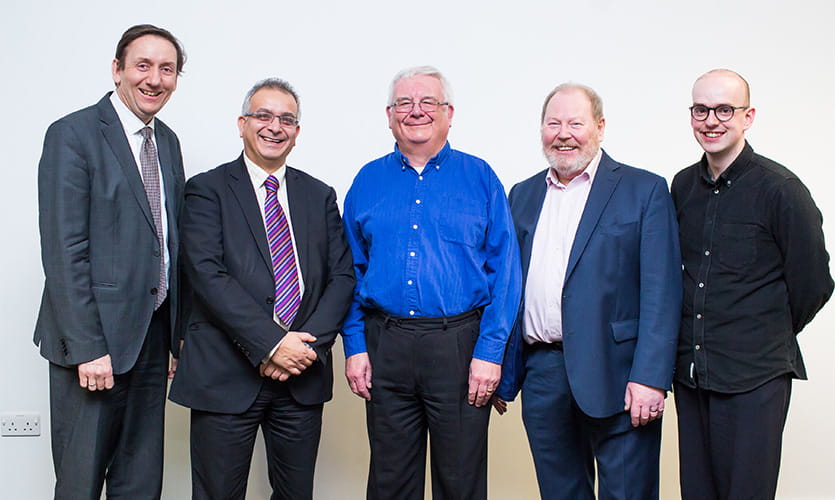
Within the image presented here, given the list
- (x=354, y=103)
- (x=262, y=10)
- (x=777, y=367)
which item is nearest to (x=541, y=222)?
(x=777, y=367)

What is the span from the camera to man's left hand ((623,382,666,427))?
6.93ft

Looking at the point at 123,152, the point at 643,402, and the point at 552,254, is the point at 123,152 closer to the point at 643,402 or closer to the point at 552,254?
the point at 552,254

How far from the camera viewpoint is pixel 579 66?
10.9 ft

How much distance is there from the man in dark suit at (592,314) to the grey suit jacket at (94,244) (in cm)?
125

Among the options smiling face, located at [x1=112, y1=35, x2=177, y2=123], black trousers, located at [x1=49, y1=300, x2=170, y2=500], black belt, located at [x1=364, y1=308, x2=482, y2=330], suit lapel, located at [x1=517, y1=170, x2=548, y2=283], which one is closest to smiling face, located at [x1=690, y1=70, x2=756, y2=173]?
suit lapel, located at [x1=517, y1=170, x2=548, y2=283]

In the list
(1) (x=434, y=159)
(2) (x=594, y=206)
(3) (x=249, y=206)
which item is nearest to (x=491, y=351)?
(2) (x=594, y=206)

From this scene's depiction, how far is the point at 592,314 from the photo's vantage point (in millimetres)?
2133

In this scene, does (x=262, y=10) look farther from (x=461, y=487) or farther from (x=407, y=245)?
(x=461, y=487)

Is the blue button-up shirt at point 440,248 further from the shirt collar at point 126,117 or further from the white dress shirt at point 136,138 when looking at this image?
the shirt collar at point 126,117

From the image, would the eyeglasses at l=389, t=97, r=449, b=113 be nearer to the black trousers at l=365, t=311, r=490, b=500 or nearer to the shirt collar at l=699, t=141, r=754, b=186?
the black trousers at l=365, t=311, r=490, b=500

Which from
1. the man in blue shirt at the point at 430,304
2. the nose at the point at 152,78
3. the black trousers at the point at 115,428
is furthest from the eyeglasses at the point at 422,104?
the black trousers at the point at 115,428

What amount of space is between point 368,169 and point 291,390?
826 millimetres

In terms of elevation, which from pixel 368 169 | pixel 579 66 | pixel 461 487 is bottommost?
pixel 461 487

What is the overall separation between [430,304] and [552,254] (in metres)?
0.44
